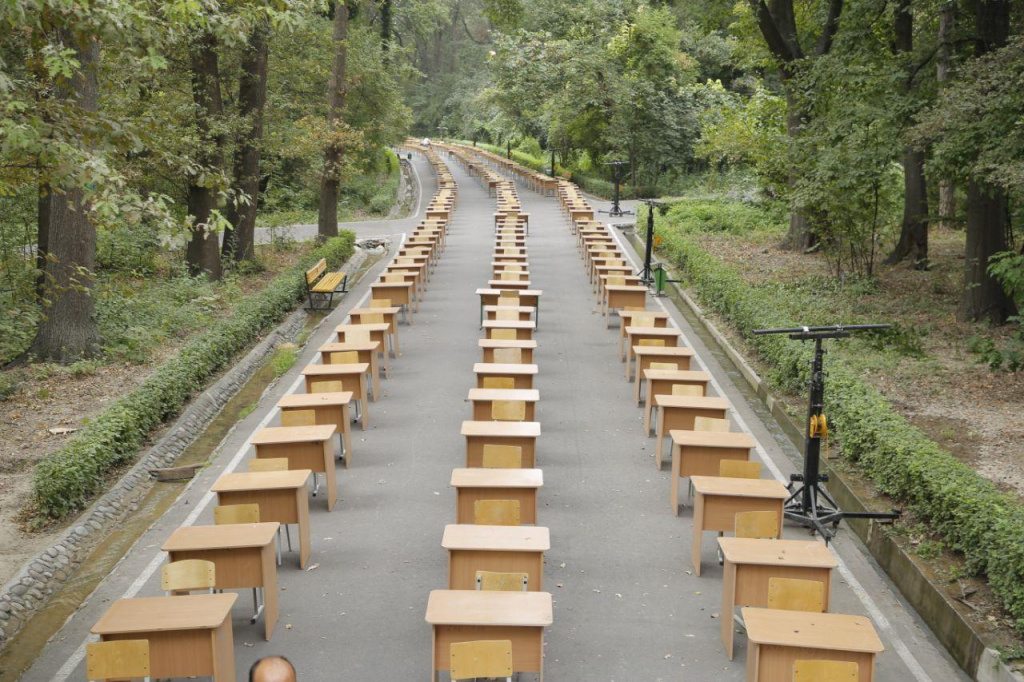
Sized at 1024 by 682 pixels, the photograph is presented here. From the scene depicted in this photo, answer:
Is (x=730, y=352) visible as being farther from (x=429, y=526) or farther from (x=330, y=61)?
(x=330, y=61)

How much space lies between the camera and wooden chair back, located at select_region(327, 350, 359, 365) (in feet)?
46.3

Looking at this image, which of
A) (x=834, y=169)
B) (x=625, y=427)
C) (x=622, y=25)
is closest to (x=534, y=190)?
(x=622, y=25)

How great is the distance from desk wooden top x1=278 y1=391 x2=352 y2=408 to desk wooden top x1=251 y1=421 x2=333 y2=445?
0.69 meters

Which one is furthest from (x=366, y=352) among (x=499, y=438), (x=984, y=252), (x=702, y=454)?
(x=984, y=252)

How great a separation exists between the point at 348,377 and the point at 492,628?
22.9ft

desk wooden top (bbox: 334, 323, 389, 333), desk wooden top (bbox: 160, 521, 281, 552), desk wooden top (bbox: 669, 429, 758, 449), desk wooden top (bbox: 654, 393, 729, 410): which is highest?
desk wooden top (bbox: 334, 323, 389, 333)

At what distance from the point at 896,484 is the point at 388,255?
20.7m

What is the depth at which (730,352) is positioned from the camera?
1678 centimetres

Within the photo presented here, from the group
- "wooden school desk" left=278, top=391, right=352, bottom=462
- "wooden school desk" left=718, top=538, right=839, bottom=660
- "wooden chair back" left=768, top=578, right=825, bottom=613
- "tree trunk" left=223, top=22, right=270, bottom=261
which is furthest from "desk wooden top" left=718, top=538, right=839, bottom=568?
"tree trunk" left=223, top=22, right=270, bottom=261

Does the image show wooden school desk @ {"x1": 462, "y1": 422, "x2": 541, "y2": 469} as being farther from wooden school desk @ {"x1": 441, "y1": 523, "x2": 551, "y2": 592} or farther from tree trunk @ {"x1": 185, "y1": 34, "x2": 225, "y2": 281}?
tree trunk @ {"x1": 185, "y1": 34, "x2": 225, "y2": 281}

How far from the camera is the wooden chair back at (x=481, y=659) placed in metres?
6.49

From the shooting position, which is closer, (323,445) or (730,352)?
(323,445)

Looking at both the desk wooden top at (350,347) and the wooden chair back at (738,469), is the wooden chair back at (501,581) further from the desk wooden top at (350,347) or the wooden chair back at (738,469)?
the desk wooden top at (350,347)

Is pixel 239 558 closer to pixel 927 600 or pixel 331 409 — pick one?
pixel 331 409
